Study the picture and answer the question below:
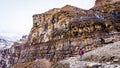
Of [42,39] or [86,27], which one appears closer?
[86,27]

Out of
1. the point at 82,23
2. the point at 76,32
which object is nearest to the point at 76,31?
the point at 76,32

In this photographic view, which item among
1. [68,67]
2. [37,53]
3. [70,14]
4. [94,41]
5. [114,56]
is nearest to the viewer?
[114,56]

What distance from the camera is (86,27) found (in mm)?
104312

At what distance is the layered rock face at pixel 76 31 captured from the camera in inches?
3848

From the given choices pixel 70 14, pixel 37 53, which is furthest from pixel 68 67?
pixel 37 53

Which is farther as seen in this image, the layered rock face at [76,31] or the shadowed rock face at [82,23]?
the shadowed rock face at [82,23]

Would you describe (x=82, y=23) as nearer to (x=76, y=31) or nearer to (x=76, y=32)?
(x=76, y=31)

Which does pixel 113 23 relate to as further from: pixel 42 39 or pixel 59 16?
pixel 42 39

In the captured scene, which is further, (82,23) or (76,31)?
(76,31)

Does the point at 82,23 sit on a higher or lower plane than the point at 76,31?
higher

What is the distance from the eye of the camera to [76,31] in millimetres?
106562

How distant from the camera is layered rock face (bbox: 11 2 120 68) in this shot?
97.8 meters

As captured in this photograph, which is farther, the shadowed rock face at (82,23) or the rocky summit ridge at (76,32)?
the shadowed rock face at (82,23)

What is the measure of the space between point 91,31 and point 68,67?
184ft
